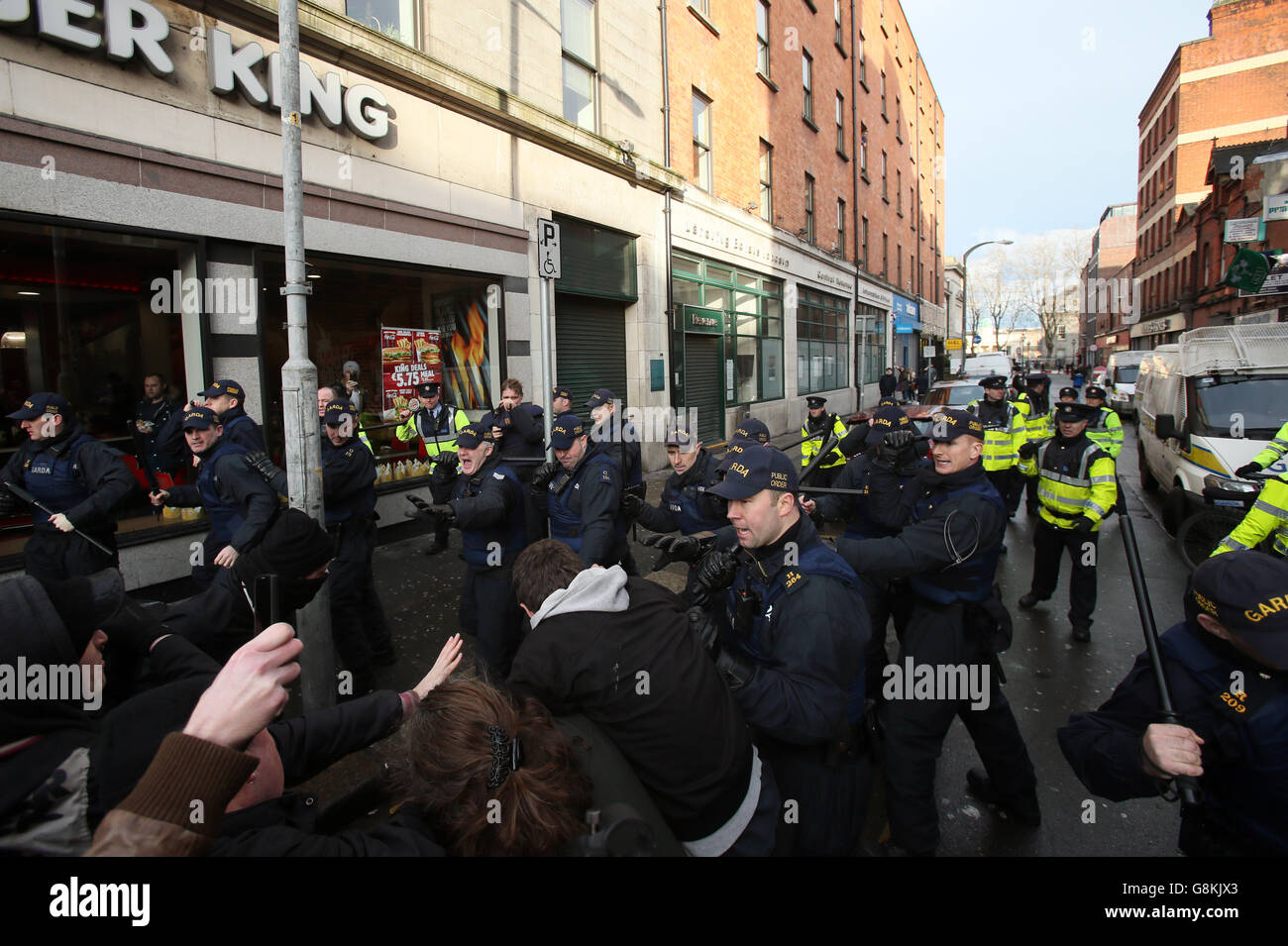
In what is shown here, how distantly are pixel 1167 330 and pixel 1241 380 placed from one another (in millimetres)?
36047

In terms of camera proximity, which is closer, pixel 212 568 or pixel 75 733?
pixel 75 733

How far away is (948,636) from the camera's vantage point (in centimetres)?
308

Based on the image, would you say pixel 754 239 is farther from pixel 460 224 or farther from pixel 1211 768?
pixel 1211 768

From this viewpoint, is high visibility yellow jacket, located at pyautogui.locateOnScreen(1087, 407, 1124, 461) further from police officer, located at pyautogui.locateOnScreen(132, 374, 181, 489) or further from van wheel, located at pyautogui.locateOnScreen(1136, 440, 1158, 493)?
police officer, located at pyautogui.locateOnScreen(132, 374, 181, 489)

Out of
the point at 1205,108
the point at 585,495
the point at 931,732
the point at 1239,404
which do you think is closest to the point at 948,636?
the point at 931,732

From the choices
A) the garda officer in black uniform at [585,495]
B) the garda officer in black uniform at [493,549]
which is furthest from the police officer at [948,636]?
the garda officer in black uniform at [493,549]

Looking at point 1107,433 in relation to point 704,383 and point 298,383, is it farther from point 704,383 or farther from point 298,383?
point 704,383

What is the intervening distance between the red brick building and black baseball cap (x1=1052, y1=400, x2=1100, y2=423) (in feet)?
115

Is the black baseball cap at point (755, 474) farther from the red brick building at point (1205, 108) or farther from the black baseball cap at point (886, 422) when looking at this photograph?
the red brick building at point (1205, 108)

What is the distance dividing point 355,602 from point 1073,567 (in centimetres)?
569

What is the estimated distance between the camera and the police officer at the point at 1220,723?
1717 mm

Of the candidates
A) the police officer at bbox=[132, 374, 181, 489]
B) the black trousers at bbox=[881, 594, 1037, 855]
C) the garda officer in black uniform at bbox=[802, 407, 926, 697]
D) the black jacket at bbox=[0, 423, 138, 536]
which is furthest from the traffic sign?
the police officer at bbox=[132, 374, 181, 489]

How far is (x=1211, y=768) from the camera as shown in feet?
6.02
